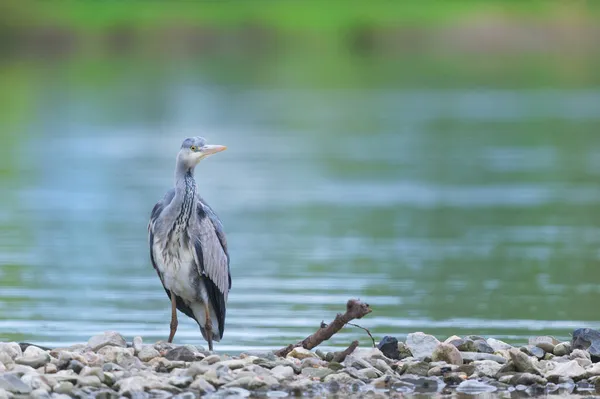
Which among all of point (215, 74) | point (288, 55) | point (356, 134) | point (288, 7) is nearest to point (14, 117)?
point (356, 134)

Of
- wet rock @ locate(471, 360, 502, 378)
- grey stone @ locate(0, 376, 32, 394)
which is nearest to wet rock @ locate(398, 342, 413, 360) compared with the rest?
wet rock @ locate(471, 360, 502, 378)

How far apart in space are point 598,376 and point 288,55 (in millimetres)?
74764

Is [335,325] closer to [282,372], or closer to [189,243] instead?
[282,372]

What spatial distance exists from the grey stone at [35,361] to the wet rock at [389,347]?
273 cm

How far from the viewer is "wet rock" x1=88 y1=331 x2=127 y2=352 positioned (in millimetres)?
13008

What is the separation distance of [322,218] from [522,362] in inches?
465

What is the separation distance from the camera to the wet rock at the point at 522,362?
12.5m

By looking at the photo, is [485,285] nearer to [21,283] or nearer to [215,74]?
[21,283]

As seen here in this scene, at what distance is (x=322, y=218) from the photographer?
2420 cm

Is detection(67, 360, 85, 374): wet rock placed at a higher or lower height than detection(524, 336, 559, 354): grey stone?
lower

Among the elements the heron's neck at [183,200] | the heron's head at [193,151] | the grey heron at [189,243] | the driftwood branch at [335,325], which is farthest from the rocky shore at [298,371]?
the heron's head at [193,151]

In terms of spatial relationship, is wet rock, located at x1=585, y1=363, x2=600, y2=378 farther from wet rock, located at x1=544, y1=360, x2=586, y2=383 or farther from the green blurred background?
the green blurred background

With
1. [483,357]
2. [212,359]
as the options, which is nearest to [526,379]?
[483,357]

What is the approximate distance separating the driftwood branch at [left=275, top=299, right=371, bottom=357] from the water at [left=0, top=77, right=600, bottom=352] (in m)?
1.27
